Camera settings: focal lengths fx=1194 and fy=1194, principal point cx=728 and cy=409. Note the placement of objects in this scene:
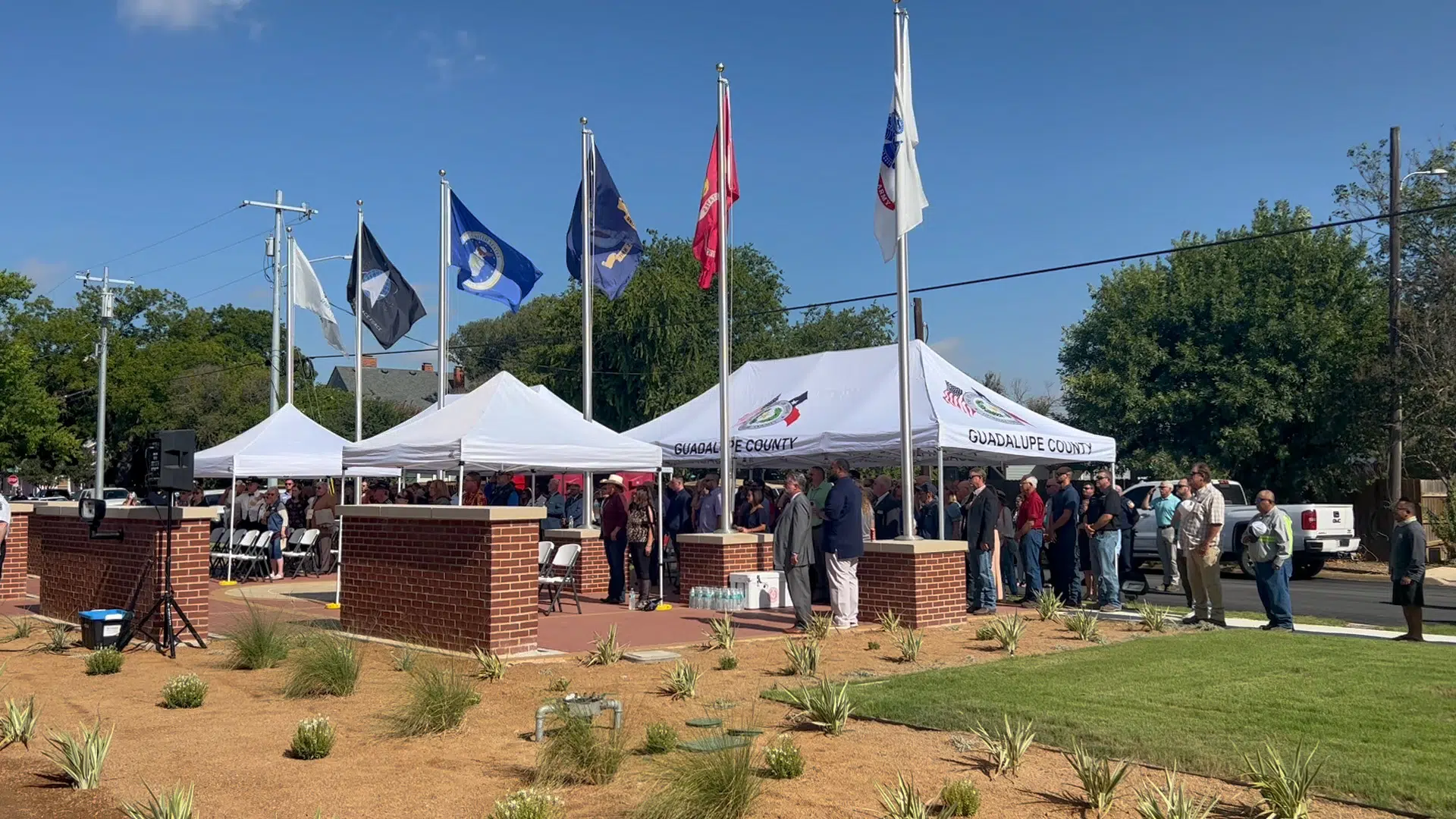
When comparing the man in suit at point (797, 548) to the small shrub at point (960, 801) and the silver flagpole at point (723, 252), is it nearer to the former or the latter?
the silver flagpole at point (723, 252)

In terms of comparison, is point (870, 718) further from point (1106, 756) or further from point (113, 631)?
point (113, 631)

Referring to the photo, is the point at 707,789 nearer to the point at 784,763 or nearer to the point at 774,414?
the point at 784,763

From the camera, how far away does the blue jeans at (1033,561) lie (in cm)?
1553

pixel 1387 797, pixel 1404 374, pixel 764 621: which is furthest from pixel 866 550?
pixel 1404 374

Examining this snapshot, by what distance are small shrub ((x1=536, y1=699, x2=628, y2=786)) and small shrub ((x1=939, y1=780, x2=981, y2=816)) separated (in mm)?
1866

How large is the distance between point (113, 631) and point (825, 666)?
7.30 meters

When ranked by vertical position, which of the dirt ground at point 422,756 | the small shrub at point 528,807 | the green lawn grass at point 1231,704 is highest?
the small shrub at point 528,807

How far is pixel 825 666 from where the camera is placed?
34.4 feet

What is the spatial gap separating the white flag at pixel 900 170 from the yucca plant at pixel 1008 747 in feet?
24.9

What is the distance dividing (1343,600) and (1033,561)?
5.94m

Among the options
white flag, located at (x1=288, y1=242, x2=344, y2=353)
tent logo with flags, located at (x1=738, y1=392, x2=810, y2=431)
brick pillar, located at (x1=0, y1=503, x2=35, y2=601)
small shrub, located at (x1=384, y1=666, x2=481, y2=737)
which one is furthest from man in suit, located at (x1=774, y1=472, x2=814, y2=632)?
white flag, located at (x1=288, y1=242, x2=344, y2=353)

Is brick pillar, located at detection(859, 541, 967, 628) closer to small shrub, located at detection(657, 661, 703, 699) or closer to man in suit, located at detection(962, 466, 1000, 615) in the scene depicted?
man in suit, located at detection(962, 466, 1000, 615)

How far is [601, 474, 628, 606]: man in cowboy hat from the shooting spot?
52.2 feet

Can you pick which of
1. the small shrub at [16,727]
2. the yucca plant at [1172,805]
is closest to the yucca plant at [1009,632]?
the yucca plant at [1172,805]
